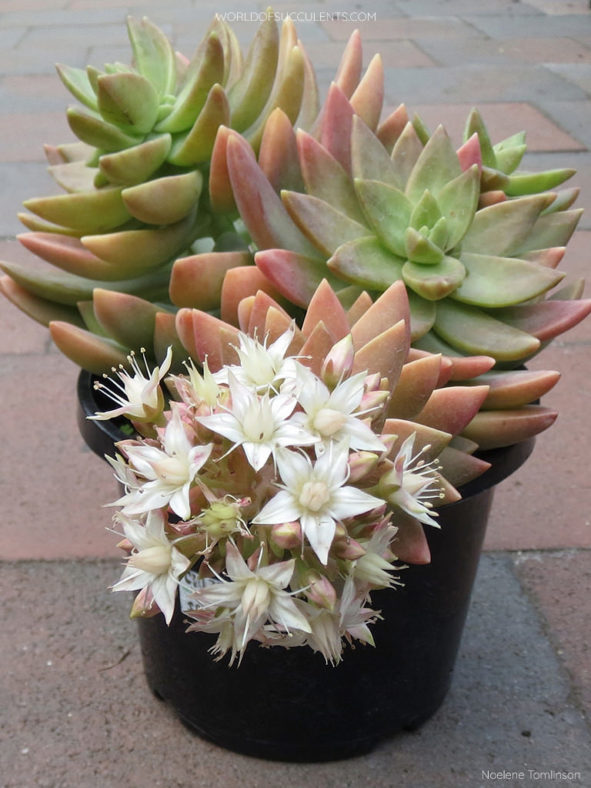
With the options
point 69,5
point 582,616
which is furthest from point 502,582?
point 69,5

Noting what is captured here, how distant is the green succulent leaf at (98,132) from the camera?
1136mm

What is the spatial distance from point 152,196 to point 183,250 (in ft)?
0.54

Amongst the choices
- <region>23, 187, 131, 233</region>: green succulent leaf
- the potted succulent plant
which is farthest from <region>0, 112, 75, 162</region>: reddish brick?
the potted succulent plant

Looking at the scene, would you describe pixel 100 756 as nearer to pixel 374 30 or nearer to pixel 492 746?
pixel 492 746

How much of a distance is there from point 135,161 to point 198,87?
12 centimetres

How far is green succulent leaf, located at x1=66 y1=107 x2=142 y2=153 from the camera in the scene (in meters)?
1.14

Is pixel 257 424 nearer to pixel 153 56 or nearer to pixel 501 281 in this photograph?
pixel 501 281

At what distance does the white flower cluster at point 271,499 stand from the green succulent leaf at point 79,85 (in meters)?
0.56

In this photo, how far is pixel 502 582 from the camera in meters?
1.66

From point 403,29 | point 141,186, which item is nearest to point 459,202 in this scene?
point 141,186

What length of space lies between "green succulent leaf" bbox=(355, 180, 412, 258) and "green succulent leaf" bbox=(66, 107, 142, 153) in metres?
0.30

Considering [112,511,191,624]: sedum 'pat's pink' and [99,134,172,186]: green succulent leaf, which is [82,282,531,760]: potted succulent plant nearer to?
[112,511,191,624]: sedum 'pat's pink'

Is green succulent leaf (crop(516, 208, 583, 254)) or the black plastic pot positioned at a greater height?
green succulent leaf (crop(516, 208, 583, 254))

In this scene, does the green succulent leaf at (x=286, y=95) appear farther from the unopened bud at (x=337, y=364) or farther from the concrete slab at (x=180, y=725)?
the concrete slab at (x=180, y=725)
